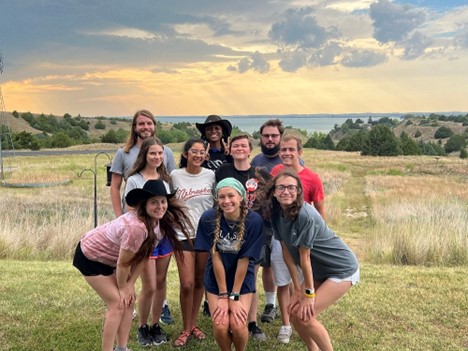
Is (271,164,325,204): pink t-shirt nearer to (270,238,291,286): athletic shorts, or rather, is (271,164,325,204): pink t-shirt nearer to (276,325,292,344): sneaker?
(270,238,291,286): athletic shorts

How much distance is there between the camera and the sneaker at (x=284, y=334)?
4.95 m

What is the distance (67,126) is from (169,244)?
293 feet

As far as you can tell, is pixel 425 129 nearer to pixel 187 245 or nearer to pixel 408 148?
pixel 408 148

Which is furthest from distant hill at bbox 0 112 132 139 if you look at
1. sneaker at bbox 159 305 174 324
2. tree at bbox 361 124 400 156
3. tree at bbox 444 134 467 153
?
sneaker at bbox 159 305 174 324

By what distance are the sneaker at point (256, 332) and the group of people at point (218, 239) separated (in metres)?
0.01

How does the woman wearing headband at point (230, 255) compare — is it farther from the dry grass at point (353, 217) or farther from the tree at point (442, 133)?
the tree at point (442, 133)

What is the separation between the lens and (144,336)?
4.83m

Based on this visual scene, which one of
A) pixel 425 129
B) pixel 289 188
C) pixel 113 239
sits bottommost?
pixel 425 129

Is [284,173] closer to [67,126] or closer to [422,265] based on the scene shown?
[422,265]

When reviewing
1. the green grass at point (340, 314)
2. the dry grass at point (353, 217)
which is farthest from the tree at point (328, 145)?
the green grass at point (340, 314)

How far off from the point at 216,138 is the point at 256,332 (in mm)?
2011

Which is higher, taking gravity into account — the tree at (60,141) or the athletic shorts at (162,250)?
the athletic shorts at (162,250)

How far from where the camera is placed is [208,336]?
16.6ft

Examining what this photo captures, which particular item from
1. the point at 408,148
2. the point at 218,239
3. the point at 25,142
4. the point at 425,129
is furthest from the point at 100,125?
the point at 218,239
